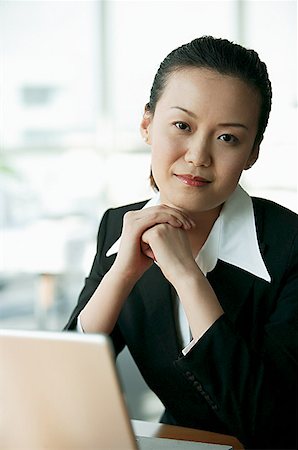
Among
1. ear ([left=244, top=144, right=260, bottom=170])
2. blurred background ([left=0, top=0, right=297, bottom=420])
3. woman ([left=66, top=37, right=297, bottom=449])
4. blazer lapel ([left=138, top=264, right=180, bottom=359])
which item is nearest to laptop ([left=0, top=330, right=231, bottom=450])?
woman ([left=66, top=37, right=297, bottom=449])

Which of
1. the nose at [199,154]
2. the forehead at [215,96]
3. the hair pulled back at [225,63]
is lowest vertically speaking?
the nose at [199,154]

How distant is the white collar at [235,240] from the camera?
1614 millimetres

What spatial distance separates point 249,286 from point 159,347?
22 cm

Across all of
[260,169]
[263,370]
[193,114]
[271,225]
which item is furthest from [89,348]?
[260,169]

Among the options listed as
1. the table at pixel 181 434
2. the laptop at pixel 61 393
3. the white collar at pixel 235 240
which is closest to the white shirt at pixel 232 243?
the white collar at pixel 235 240

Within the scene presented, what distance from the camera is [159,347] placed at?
163cm

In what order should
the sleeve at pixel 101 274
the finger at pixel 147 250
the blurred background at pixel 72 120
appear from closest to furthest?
the finger at pixel 147 250, the sleeve at pixel 101 274, the blurred background at pixel 72 120

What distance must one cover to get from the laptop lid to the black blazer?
0.39 m

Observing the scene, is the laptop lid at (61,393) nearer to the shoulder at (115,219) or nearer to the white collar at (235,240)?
the white collar at (235,240)

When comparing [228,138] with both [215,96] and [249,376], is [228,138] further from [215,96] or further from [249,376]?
[249,376]

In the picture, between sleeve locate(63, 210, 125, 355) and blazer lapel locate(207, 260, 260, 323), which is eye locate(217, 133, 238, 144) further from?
sleeve locate(63, 210, 125, 355)

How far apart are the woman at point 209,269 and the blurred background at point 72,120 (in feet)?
9.46

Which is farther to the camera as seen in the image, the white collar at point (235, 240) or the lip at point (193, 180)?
the white collar at point (235, 240)

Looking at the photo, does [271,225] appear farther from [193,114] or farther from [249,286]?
[193,114]
